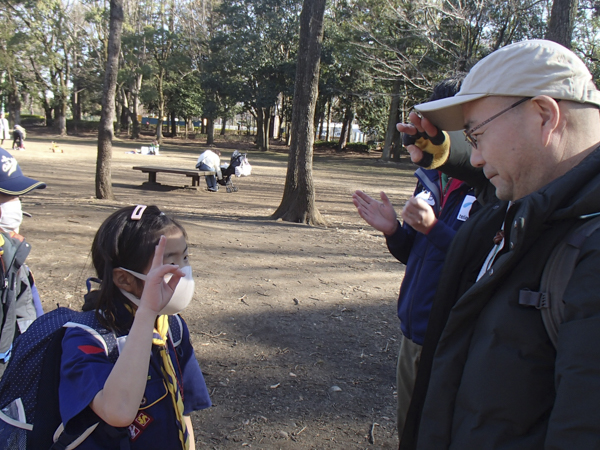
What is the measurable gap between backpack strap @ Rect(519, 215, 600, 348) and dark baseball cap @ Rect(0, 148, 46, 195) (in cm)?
277

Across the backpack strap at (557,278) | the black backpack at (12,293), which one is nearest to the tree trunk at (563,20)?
the backpack strap at (557,278)

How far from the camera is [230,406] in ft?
10.7

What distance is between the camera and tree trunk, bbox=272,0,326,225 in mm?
9477

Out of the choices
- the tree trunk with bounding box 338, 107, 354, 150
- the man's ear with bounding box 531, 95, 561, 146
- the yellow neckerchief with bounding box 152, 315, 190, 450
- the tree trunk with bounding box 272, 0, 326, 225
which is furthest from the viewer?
the tree trunk with bounding box 338, 107, 354, 150

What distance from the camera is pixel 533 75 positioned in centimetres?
121

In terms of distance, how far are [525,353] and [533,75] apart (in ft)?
2.29

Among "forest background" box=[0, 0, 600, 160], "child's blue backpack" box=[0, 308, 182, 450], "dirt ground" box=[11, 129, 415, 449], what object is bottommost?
"dirt ground" box=[11, 129, 415, 449]

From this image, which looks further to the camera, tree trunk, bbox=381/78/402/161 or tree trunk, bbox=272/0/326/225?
tree trunk, bbox=381/78/402/161

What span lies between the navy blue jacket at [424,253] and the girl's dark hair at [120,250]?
1182 mm

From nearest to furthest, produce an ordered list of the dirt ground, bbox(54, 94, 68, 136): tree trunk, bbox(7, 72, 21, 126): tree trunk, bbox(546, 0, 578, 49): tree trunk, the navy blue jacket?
the navy blue jacket
the dirt ground
bbox(546, 0, 578, 49): tree trunk
bbox(7, 72, 21, 126): tree trunk
bbox(54, 94, 68, 136): tree trunk

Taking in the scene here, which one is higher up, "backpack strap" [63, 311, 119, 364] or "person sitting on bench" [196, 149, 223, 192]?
"backpack strap" [63, 311, 119, 364]

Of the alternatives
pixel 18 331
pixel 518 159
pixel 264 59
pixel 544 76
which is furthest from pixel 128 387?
pixel 264 59

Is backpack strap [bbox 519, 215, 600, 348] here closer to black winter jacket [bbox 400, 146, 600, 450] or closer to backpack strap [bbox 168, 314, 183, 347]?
black winter jacket [bbox 400, 146, 600, 450]

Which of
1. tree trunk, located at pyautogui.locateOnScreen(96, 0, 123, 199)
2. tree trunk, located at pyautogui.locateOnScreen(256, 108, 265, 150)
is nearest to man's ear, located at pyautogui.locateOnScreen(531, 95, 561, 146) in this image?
tree trunk, located at pyautogui.locateOnScreen(96, 0, 123, 199)
